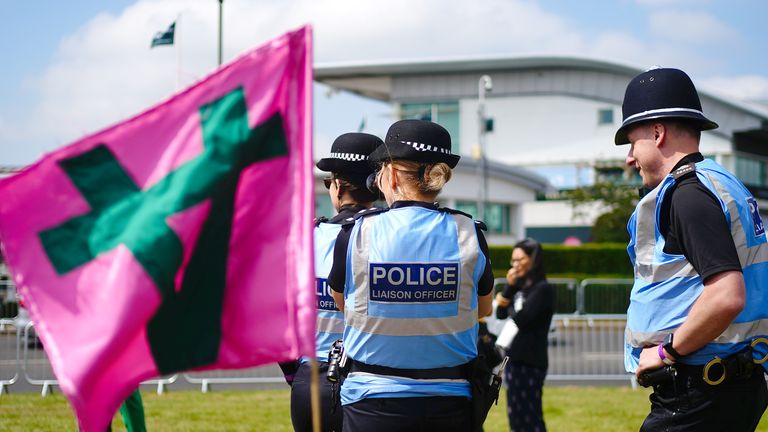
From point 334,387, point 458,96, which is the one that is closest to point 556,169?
point 458,96

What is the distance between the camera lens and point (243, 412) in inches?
423

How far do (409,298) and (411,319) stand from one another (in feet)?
0.28

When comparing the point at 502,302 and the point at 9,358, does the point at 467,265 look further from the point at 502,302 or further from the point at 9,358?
the point at 9,358

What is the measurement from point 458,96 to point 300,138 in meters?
63.8

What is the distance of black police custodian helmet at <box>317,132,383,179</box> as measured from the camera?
520 cm

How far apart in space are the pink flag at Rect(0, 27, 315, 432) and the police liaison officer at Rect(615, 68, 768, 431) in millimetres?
1453

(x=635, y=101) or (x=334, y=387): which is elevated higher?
(x=635, y=101)

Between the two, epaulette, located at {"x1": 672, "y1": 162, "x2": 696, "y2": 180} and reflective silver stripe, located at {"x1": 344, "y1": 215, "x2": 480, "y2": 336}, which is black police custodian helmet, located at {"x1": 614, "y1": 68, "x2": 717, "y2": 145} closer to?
epaulette, located at {"x1": 672, "y1": 162, "x2": 696, "y2": 180}

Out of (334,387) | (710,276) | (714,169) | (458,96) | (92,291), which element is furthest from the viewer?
(458,96)

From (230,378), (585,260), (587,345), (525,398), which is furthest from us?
(585,260)

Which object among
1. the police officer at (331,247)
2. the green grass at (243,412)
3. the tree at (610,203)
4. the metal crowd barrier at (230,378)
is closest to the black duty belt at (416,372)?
the police officer at (331,247)

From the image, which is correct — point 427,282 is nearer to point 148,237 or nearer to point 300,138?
point 300,138

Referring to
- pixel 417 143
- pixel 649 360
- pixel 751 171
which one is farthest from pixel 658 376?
pixel 751 171

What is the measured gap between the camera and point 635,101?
4.04 m
